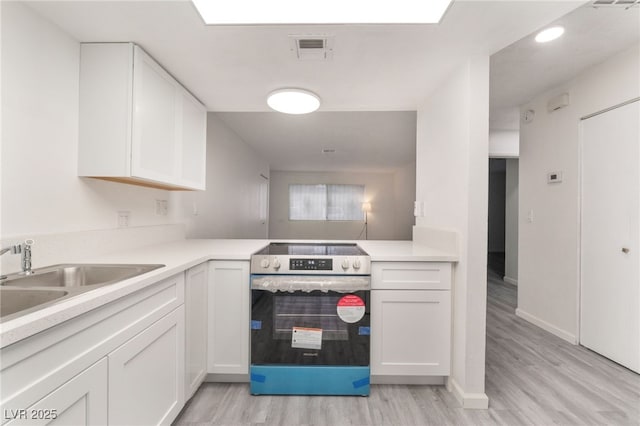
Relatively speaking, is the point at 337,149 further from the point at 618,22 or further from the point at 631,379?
the point at 631,379

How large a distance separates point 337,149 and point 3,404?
4814mm

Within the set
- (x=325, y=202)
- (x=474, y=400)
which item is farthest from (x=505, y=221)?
(x=474, y=400)

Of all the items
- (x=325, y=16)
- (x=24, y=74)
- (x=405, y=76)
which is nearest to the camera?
(x=24, y=74)

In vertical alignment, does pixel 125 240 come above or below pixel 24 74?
below

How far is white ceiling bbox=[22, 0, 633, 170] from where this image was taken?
1.23 meters

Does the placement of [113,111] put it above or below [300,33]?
below

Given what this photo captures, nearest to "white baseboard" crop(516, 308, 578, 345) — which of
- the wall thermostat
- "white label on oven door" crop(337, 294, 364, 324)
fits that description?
the wall thermostat

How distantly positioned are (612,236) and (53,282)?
11.8 ft

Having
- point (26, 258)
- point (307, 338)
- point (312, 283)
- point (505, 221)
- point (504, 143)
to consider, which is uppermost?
point (504, 143)

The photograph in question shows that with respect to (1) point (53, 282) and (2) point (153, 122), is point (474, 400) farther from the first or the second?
(2) point (153, 122)

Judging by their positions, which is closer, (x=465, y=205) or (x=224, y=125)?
(x=465, y=205)

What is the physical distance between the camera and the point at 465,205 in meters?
1.58

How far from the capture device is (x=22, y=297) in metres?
0.92

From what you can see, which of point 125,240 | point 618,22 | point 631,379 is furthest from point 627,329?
point 125,240
